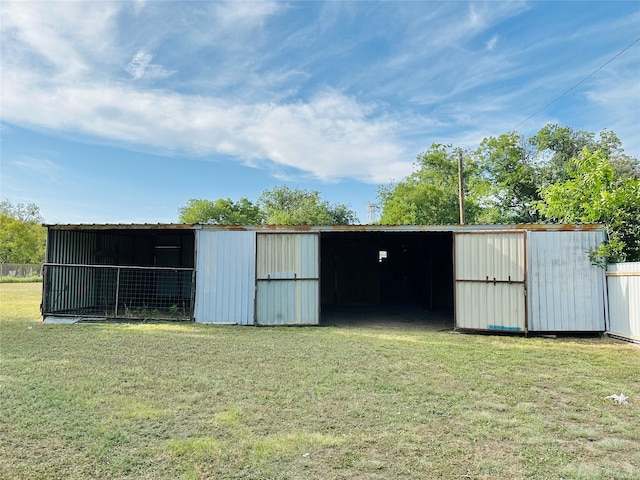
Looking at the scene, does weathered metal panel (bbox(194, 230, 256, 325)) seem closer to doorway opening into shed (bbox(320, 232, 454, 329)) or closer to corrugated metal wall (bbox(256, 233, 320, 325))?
corrugated metal wall (bbox(256, 233, 320, 325))

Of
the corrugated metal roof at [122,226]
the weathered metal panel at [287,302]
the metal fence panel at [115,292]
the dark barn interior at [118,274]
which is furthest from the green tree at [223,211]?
the weathered metal panel at [287,302]

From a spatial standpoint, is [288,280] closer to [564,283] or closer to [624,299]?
[564,283]

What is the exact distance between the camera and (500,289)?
789 cm

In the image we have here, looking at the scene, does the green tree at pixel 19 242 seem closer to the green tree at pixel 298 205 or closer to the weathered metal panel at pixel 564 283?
the green tree at pixel 298 205

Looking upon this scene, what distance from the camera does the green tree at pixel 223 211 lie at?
3419cm

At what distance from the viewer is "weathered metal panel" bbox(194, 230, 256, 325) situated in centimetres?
867

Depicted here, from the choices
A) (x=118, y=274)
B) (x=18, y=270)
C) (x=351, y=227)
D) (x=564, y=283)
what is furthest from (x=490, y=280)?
(x=18, y=270)

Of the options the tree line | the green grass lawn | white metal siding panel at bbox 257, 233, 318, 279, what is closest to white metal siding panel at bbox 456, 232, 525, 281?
→ the green grass lawn

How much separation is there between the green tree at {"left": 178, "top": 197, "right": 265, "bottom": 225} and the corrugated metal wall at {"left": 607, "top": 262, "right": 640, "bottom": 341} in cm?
2825

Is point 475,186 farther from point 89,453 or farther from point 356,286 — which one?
point 89,453

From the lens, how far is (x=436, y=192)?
2808 cm

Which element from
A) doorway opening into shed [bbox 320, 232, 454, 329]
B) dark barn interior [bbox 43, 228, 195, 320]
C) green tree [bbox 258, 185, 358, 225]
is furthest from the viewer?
green tree [bbox 258, 185, 358, 225]

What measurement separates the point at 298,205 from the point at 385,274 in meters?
29.2

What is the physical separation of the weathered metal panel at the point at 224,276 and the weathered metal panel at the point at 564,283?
18.8 feet
